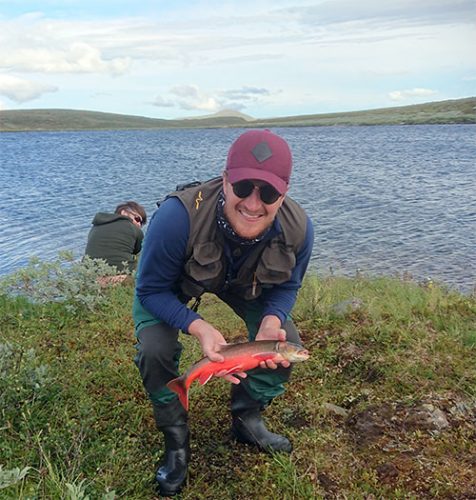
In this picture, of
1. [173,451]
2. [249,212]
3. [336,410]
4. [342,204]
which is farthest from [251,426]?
[342,204]

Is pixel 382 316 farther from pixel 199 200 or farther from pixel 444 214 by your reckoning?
pixel 444 214

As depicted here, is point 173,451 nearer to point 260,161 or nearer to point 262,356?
point 262,356

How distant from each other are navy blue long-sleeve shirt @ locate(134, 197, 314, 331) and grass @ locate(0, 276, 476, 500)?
1.02 meters

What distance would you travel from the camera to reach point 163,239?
3730mm

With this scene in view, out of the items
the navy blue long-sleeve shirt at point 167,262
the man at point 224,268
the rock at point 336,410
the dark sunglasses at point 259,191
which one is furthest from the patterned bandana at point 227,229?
the rock at point 336,410

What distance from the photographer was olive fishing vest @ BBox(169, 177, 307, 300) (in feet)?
12.4

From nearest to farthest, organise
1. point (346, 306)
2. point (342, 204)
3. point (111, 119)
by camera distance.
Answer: point (346, 306) < point (342, 204) < point (111, 119)

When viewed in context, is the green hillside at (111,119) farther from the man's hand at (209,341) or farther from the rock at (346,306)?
the man's hand at (209,341)

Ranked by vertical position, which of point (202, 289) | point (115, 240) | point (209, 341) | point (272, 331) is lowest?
point (115, 240)

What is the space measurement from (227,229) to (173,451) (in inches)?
66.0

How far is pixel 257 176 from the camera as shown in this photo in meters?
3.47

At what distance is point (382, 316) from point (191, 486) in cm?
345

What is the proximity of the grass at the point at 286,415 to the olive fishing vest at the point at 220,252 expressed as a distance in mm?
1257

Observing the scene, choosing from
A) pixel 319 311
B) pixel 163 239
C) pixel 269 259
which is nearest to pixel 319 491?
pixel 269 259
